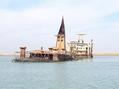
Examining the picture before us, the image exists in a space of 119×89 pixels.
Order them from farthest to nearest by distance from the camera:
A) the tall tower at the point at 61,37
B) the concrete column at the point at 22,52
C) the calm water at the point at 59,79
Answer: the tall tower at the point at 61,37 → the concrete column at the point at 22,52 → the calm water at the point at 59,79

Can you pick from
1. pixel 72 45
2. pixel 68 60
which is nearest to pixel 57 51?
pixel 68 60

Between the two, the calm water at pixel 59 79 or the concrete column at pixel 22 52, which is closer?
the calm water at pixel 59 79

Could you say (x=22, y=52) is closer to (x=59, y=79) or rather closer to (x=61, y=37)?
(x=61, y=37)

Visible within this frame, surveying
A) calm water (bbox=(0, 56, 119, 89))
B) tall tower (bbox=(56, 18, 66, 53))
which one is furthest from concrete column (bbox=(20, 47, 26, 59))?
calm water (bbox=(0, 56, 119, 89))

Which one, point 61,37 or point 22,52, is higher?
point 61,37

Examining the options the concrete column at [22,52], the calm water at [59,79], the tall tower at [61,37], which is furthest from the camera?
the tall tower at [61,37]

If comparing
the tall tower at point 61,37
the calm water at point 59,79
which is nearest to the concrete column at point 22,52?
the tall tower at point 61,37

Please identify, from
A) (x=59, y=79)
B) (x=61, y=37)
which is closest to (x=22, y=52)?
(x=61, y=37)

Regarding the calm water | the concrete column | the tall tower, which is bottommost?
the calm water

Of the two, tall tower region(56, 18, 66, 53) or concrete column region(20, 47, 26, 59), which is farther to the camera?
tall tower region(56, 18, 66, 53)

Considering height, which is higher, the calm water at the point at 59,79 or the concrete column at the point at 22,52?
the concrete column at the point at 22,52

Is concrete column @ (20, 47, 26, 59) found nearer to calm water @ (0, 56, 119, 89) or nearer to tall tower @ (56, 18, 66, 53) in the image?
tall tower @ (56, 18, 66, 53)

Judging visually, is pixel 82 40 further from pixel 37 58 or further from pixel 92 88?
pixel 92 88

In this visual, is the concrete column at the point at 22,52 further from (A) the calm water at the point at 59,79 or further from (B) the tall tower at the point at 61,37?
(A) the calm water at the point at 59,79
